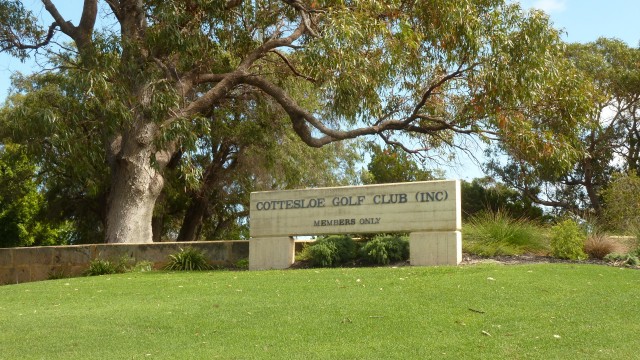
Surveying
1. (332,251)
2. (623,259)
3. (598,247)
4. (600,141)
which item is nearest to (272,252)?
(332,251)

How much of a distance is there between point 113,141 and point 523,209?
19230 mm

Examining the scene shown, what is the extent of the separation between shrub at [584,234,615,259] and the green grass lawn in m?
2.51

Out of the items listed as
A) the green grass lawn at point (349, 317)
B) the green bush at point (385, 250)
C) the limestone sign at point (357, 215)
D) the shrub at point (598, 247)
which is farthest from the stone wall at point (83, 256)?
the shrub at point (598, 247)

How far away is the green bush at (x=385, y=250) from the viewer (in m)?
15.0

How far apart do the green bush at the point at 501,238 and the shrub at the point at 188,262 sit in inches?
219

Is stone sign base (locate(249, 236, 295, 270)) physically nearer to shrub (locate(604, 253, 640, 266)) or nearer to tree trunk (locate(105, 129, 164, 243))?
tree trunk (locate(105, 129, 164, 243))

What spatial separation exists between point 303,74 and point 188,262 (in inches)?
248

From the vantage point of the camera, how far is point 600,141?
108ft

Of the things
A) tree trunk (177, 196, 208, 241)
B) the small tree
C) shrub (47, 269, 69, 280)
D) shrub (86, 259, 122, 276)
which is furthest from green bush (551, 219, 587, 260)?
tree trunk (177, 196, 208, 241)

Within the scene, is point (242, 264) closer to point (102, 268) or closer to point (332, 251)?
point (332, 251)

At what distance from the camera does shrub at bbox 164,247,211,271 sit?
55.0ft

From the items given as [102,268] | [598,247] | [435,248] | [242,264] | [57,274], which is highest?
[598,247]

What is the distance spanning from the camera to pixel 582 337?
8.16 meters

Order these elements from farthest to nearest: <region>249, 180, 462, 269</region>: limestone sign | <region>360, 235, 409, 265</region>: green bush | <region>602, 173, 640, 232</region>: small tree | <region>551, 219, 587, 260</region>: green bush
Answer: <region>602, 173, 640, 232</region>: small tree < <region>360, 235, 409, 265</region>: green bush < <region>551, 219, 587, 260</region>: green bush < <region>249, 180, 462, 269</region>: limestone sign
